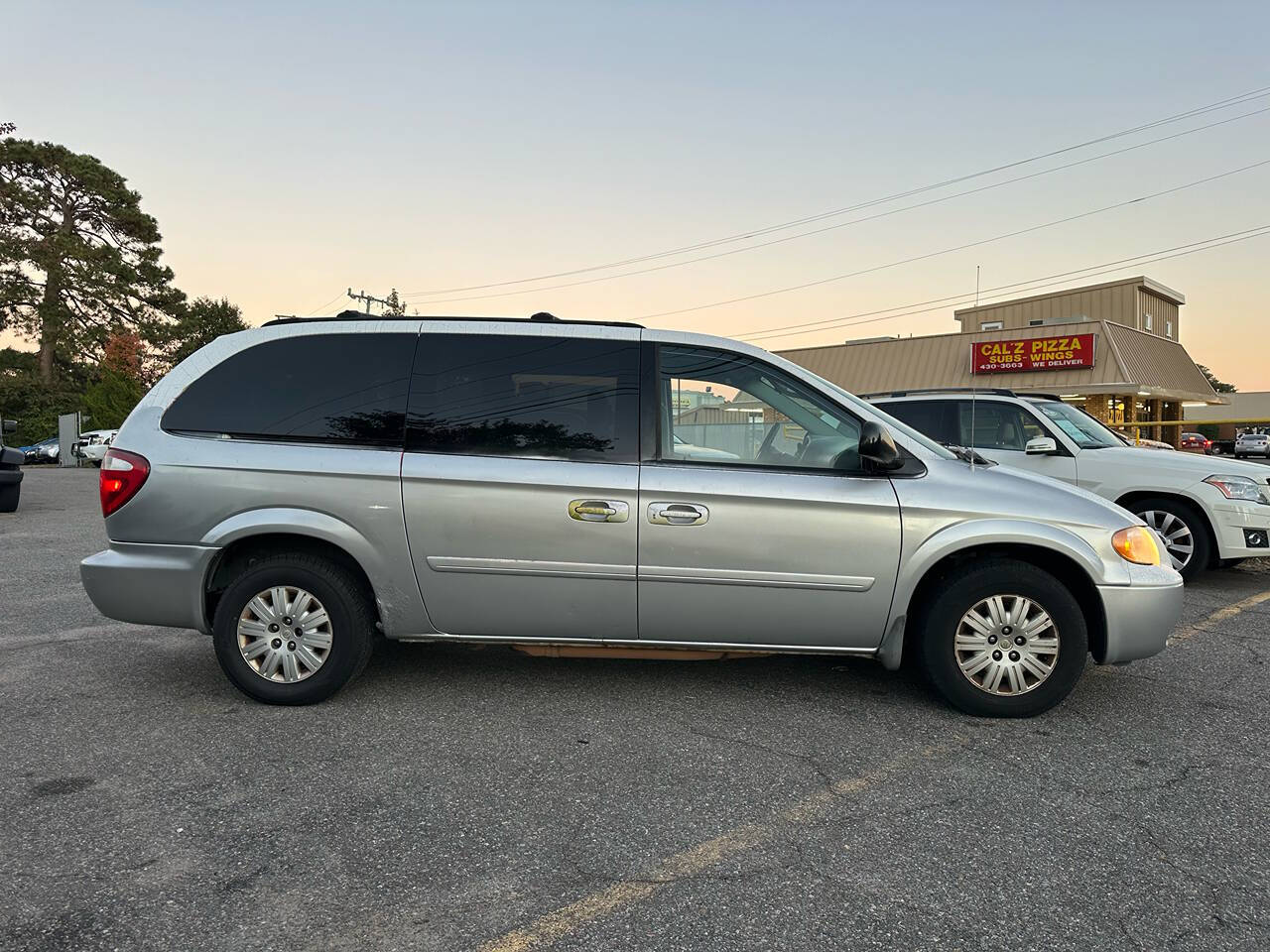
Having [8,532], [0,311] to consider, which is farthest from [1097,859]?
[0,311]

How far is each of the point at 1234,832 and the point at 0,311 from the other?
5415 centimetres

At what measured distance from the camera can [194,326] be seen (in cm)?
4828

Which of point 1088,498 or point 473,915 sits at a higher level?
point 1088,498

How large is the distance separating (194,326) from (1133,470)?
5177cm

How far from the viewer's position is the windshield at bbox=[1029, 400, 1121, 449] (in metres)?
7.98

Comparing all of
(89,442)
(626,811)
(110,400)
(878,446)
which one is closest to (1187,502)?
(878,446)

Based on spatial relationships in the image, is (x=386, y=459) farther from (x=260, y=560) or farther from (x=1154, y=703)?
(x=1154, y=703)

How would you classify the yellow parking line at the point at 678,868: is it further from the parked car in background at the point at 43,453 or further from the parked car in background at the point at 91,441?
the parked car in background at the point at 43,453

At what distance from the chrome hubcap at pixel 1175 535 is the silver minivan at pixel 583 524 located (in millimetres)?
3979

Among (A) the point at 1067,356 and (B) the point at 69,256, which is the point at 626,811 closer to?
(A) the point at 1067,356

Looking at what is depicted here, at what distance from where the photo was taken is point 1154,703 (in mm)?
4270

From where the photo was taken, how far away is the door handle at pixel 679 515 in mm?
3908

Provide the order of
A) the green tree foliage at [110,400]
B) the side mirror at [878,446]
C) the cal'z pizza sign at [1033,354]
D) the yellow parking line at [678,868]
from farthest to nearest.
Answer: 1. the green tree foliage at [110,400]
2. the cal'z pizza sign at [1033,354]
3. the side mirror at [878,446]
4. the yellow parking line at [678,868]

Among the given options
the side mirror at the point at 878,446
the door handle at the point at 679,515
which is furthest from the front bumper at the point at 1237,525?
the door handle at the point at 679,515
